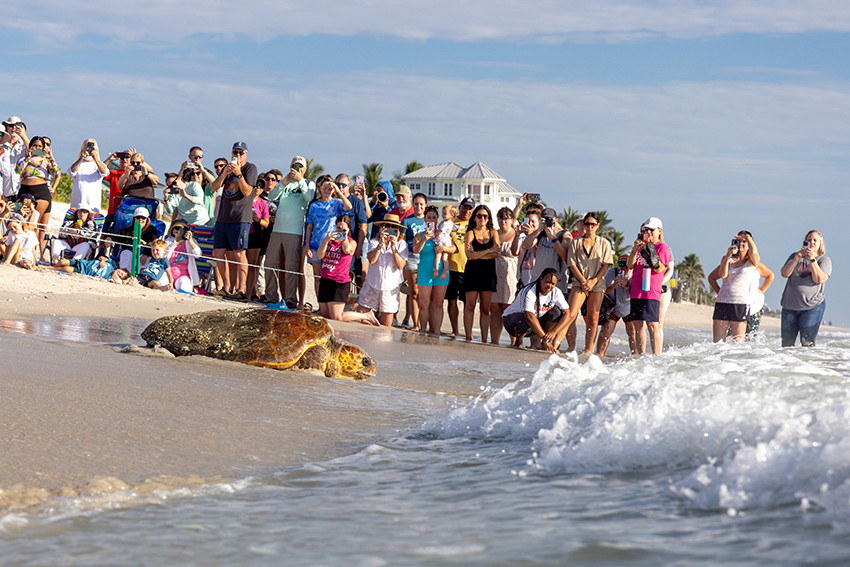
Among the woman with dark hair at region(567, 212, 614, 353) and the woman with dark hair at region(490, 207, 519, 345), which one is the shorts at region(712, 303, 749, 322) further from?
the woman with dark hair at region(490, 207, 519, 345)

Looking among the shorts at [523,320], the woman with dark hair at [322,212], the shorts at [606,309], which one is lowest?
the shorts at [523,320]

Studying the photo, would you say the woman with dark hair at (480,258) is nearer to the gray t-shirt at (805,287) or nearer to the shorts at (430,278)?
the shorts at (430,278)

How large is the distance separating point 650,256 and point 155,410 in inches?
249

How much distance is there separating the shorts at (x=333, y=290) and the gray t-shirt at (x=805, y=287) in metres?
5.15

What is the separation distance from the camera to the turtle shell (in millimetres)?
6160

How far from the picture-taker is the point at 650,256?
913 cm

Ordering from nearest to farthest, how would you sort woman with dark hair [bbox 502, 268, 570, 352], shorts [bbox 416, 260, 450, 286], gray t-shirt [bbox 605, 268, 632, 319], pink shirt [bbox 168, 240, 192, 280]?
woman with dark hair [bbox 502, 268, 570, 352], gray t-shirt [bbox 605, 268, 632, 319], shorts [bbox 416, 260, 450, 286], pink shirt [bbox 168, 240, 192, 280]

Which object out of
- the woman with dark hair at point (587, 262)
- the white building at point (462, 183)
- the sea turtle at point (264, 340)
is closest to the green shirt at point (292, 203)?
the woman with dark hair at point (587, 262)

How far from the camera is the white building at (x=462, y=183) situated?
237ft

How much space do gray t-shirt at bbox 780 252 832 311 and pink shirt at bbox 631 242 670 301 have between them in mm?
1333

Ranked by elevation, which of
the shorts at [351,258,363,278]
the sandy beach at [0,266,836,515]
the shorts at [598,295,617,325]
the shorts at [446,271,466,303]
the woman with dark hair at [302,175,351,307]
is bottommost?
the sandy beach at [0,266,836,515]

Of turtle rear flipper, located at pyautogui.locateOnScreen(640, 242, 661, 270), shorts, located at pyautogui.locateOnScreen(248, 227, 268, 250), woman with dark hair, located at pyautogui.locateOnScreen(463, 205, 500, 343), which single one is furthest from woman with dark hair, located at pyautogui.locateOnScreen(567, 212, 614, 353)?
shorts, located at pyautogui.locateOnScreen(248, 227, 268, 250)

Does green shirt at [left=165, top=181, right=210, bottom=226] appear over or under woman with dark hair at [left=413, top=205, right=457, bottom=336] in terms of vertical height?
over

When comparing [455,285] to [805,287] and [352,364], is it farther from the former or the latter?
[352,364]
